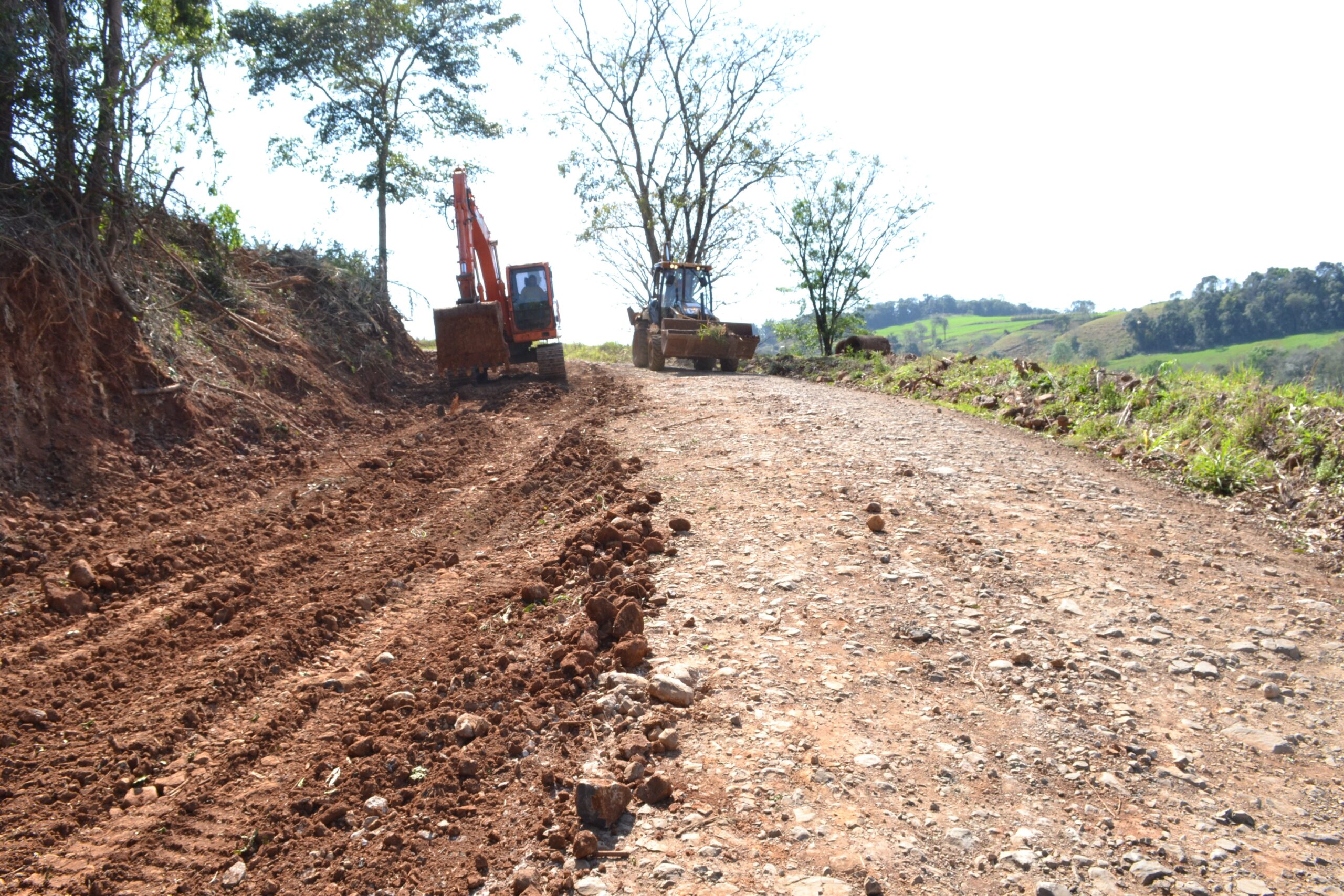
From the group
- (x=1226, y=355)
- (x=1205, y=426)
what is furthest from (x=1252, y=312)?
(x=1205, y=426)

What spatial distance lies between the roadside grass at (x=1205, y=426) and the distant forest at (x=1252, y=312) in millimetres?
16869

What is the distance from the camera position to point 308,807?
3.12 m

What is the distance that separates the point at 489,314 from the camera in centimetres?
1595

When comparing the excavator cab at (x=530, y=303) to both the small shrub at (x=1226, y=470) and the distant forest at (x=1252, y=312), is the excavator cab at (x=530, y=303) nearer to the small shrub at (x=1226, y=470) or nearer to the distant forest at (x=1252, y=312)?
the small shrub at (x=1226, y=470)

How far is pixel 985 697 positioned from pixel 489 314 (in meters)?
13.7

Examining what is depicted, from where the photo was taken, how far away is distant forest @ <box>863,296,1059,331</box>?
7150 centimetres

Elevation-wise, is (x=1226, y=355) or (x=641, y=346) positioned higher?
(x=641, y=346)

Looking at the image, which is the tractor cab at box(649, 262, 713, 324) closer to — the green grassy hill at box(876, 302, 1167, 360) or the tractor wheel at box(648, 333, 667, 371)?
the tractor wheel at box(648, 333, 667, 371)

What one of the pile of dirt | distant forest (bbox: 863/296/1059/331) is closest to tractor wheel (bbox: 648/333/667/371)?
the pile of dirt

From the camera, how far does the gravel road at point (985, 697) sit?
8.80 ft

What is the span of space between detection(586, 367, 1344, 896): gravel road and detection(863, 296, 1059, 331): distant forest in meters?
67.3

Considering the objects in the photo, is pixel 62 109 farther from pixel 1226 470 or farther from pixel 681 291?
pixel 681 291

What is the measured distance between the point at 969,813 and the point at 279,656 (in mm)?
3427

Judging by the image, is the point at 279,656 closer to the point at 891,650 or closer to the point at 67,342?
the point at 891,650
